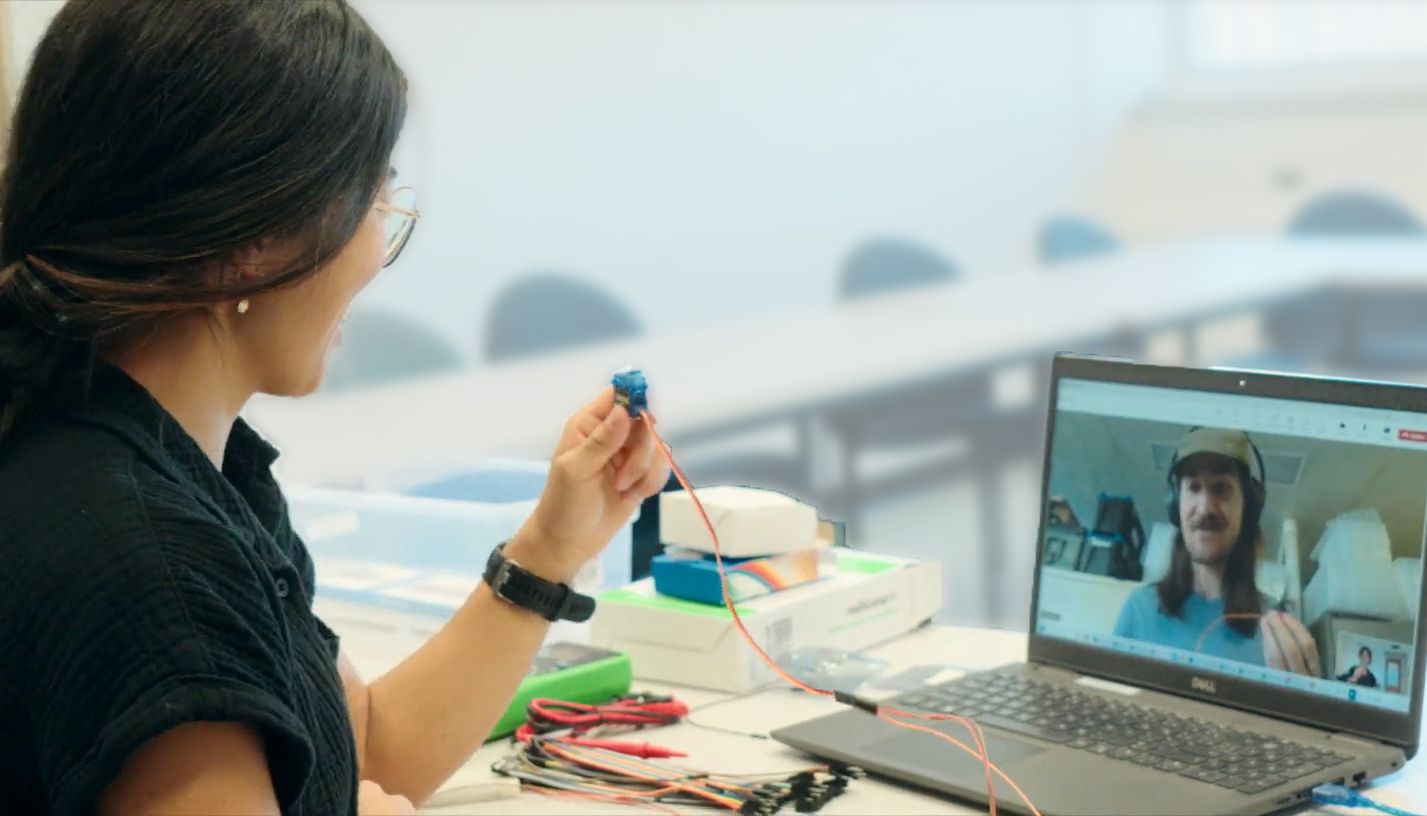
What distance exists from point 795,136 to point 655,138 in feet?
2.28

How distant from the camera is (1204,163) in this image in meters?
6.42

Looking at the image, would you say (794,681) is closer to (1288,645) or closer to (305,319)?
(1288,645)

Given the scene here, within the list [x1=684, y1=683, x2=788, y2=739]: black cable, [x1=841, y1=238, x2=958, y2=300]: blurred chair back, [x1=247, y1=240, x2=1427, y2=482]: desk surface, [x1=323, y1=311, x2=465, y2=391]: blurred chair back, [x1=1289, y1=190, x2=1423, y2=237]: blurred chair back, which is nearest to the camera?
[x1=684, y1=683, x2=788, y2=739]: black cable

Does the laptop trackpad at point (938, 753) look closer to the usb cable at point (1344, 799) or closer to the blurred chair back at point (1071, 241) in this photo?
the usb cable at point (1344, 799)

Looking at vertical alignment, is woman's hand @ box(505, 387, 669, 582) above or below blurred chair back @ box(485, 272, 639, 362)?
below

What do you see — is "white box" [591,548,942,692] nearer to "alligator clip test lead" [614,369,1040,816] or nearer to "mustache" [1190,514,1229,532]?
"alligator clip test lead" [614,369,1040,816]

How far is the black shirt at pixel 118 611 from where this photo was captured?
0.84 meters

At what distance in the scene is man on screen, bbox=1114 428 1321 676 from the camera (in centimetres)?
128


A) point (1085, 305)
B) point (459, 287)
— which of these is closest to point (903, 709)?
point (1085, 305)

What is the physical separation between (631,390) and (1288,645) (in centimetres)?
54

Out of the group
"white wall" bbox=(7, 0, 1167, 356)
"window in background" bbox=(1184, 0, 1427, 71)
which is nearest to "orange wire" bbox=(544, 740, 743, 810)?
"white wall" bbox=(7, 0, 1167, 356)

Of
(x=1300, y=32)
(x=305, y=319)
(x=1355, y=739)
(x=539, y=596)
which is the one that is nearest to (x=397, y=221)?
(x=305, y=319)

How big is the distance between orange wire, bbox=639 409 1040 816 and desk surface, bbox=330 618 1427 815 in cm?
2

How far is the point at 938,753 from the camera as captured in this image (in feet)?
4.25
